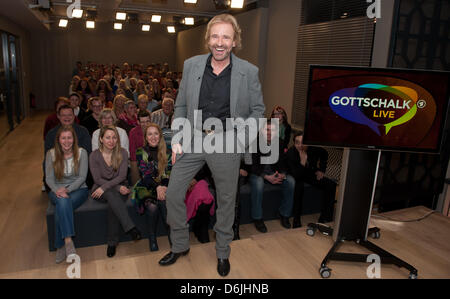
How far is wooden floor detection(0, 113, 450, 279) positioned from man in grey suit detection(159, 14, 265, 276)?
6.1 inches

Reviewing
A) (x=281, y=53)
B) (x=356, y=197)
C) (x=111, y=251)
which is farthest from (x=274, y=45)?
(x=111, y=251)

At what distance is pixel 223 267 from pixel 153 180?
1495 mm

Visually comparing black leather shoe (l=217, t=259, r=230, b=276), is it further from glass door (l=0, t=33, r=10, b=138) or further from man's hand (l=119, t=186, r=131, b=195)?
glass door (l=0, t=33, r=10, b=138)

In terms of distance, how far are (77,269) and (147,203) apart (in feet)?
3.85

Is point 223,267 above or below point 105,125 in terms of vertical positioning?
below

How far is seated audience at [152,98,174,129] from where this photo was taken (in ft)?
17.3

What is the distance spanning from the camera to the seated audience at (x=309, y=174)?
3891mm

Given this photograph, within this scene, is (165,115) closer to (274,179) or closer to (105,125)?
(105,125)

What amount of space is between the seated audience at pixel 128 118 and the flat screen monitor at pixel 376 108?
3.05 metres

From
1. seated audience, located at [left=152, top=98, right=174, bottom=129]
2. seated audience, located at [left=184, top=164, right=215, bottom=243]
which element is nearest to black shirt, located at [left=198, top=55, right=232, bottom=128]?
seated audience, located at [left=184, top=164, right=215, bottom=243]

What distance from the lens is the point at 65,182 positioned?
3.34 meters

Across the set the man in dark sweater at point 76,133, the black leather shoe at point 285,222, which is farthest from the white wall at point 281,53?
the man in dark sweater at point 76,133

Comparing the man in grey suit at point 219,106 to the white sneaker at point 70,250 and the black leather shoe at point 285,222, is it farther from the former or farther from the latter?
the black leather shoe at point 285,222
